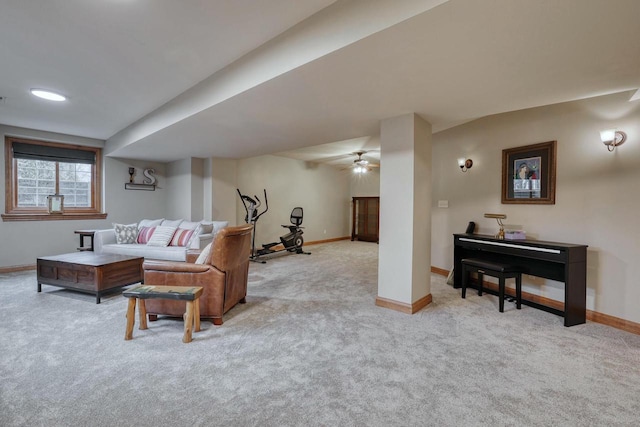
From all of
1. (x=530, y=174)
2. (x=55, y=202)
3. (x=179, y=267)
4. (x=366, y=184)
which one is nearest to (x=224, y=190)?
(x=55, y=202)

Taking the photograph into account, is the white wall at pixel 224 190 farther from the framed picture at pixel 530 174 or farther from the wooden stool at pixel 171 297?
the framed picture at pixel 530 174

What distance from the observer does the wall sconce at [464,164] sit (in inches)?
171

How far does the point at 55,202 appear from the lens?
5133mm

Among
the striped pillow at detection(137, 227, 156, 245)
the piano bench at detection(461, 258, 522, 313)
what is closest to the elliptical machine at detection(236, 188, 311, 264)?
the striped pillow at detection(137, 227, 156, 245)

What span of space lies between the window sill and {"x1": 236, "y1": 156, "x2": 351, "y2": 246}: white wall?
2.86 meters

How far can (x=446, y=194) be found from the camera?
188 inches

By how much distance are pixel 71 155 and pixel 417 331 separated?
670 cm

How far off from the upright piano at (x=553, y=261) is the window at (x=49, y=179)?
6961 mm

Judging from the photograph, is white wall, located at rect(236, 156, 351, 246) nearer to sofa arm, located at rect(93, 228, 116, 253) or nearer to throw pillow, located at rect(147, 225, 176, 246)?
throw pillow, located at rect(147, 225, 176, 246)

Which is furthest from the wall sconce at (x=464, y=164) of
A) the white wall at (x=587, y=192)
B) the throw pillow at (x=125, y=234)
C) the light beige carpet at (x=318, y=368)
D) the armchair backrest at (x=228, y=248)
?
the throw pillow at (x=125, y=234)

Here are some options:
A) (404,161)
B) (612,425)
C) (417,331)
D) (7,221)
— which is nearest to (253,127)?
(404,161)

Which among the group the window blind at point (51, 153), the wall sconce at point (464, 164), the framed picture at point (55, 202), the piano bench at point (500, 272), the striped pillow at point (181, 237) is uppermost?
the window blind at point (51, 153)

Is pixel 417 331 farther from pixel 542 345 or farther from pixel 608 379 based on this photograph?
pixel 608 379

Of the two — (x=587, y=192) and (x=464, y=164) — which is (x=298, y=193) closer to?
(x=464, y=164)
